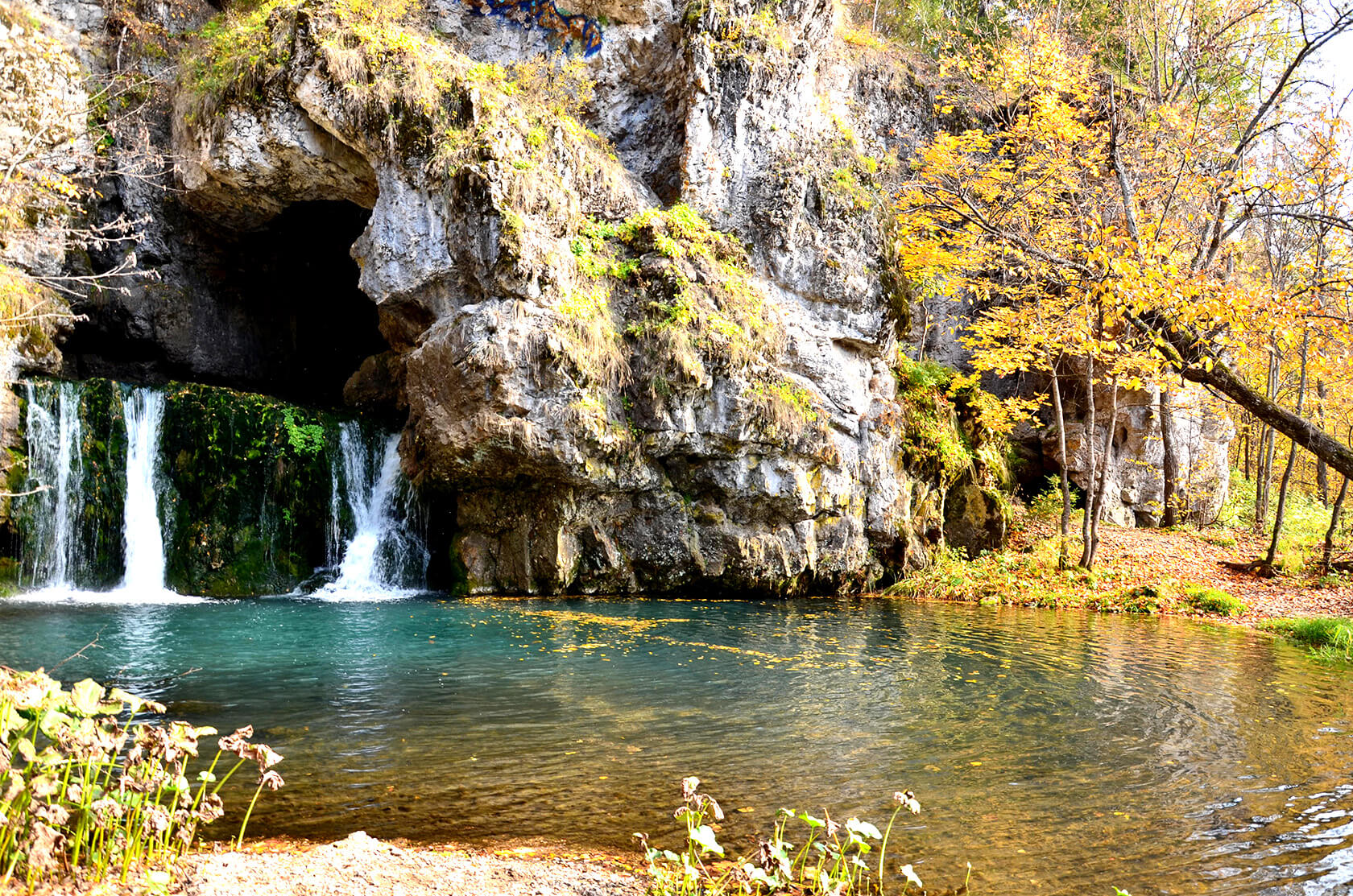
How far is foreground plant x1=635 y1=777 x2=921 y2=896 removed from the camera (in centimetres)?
323

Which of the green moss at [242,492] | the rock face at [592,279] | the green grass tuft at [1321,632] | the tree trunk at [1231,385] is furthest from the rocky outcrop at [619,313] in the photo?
the tree trunk at [1231,385]

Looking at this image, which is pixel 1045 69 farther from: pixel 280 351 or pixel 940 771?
pixel 280 351

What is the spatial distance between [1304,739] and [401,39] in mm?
15397

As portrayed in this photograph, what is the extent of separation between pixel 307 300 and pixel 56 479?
7947 mm

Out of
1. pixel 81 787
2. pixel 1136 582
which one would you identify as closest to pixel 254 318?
pixel 81 787

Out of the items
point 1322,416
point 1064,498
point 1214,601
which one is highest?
point 1322,416

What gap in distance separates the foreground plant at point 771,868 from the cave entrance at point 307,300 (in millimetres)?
17322

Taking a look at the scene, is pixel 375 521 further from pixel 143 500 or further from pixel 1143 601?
pixel 1143 601

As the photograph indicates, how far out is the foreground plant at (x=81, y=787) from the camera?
A: 2.74m

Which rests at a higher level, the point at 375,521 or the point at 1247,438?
the point at 1247,438

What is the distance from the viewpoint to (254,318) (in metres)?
19.5

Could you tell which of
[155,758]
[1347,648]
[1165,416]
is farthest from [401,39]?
[1165,416]

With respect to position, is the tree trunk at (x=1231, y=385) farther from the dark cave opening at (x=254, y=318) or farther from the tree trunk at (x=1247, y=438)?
the tree trunk at (x=1247, y=438)

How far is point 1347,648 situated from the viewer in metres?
10.7
